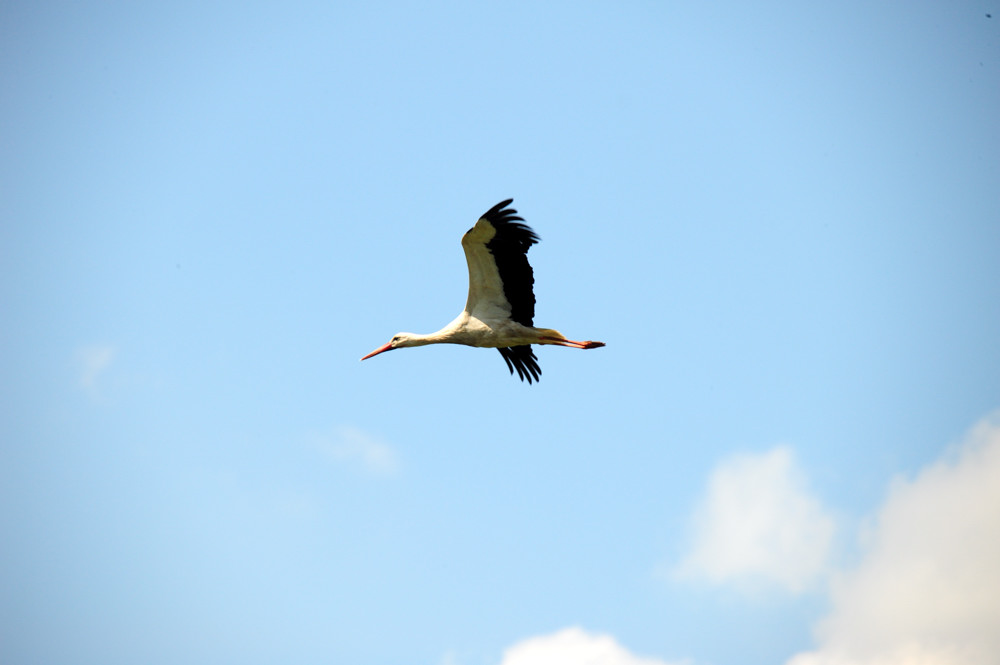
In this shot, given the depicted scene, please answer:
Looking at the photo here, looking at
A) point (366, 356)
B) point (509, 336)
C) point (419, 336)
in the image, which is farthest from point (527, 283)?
point (366, 356)

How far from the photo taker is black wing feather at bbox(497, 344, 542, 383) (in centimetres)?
1777

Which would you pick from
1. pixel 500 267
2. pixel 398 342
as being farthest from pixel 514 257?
pixel 398 342

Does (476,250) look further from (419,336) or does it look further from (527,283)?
(419,336)

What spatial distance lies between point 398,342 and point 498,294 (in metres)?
2.13

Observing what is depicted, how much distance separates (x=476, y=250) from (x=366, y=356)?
3.23m

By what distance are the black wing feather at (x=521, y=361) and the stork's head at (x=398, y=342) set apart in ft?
4.91

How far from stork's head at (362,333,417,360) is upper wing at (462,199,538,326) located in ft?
4.28

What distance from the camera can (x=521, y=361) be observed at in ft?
58.5

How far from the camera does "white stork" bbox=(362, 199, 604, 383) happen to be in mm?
15422

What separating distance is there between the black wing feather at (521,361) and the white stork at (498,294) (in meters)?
0.35

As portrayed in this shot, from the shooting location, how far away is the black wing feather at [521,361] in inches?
699

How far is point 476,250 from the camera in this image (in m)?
15.7

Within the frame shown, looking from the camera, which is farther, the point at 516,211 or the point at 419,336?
the point at 419,336

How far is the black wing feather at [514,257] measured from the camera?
15305 millimetres
